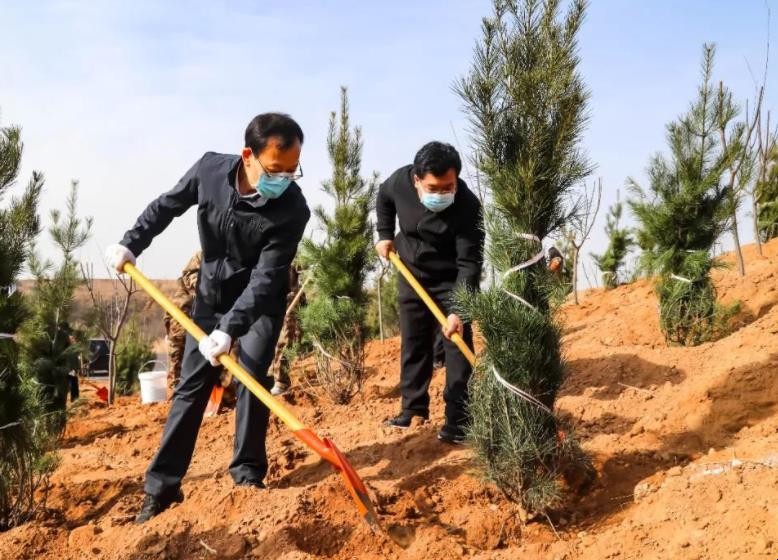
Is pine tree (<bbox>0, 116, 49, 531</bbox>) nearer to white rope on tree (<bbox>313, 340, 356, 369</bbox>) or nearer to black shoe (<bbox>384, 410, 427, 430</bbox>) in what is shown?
black shoe (<bbox>384, 410, 427, 430</bbox>)

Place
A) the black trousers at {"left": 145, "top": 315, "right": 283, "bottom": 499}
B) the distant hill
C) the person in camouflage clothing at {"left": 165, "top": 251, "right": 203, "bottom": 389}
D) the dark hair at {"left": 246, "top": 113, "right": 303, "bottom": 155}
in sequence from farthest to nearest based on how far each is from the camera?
1. the distant hill
2. the person in camouflage clothing at {"left": 165, "top": 251, "right": 203, "bottom": 389}
3. the black trousers at {"left": 145, "top": 315, "right": 283, "bottom": 499}
4. the dark hair at {"left": 246, "top": 113, "right": 303, "bottom": 155}

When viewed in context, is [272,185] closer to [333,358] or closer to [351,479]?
[351,479]

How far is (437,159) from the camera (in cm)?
449

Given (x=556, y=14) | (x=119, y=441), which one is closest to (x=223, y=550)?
(x=556, y=14)

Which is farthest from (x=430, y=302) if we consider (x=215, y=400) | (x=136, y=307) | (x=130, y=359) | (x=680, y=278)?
(x=136, y=307)

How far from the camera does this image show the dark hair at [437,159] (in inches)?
177

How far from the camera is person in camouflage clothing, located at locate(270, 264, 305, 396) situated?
307 inches

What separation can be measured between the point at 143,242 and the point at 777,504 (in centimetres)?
339

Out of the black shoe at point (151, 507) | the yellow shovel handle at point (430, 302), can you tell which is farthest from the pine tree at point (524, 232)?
the black shoe at point (151, 507)

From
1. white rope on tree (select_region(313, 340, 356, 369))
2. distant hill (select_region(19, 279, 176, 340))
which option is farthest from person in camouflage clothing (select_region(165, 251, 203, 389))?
white rope on tree (select_region(313, 340, 356, 369))

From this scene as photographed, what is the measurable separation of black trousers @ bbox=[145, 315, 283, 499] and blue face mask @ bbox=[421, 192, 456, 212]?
44.9 inches

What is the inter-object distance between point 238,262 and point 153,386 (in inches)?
212

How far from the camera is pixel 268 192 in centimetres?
408

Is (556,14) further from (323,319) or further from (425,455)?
(323,319)
